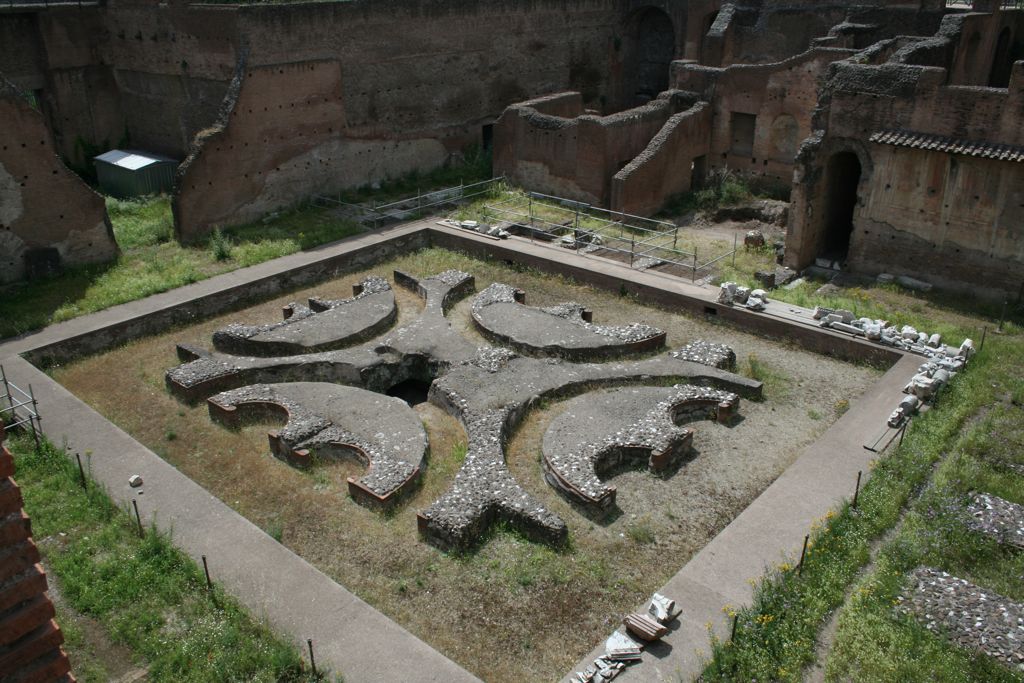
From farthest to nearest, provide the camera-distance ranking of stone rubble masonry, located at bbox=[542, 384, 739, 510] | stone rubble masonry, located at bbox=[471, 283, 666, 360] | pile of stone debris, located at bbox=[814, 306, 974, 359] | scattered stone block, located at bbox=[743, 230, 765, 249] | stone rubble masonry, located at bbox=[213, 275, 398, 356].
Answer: scattered stone block, located at bbox=[743, 230, 765, 249] < stone rubble masonry, located at bbox=[213, 275, 398, 356] < stone rubble masonry, located at bbox=[471, 283, 666, 360] < pile of stone debris, located at bbox=[814, 306, 974, 359] < stone rubble masonry, located at bbox=[542, 384, 739, 510]

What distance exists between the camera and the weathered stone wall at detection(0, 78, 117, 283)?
54.9 feet

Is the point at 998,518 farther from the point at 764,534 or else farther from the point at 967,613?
the point at 764,534

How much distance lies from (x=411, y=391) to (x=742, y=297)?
6.44 meters

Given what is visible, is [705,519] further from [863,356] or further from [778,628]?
[863,356]

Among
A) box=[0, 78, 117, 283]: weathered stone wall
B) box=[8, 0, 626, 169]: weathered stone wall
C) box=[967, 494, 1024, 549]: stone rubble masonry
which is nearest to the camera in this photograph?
box=[967, 494, 1024, 549]: stone rubble masonry

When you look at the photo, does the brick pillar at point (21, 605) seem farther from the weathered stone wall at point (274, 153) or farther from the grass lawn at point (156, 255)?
the weathered stone wall at point (274, 153)

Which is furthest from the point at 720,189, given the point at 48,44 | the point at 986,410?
the point at 48,44

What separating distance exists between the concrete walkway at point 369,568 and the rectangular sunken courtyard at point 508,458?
1.61 ft

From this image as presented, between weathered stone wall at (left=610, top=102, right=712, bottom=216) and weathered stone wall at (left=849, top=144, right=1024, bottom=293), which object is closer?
weathered stone wall at (left=849, top=144, right=1024, bottom=293)

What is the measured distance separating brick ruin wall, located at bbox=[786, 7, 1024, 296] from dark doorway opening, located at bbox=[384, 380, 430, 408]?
8.47 meters

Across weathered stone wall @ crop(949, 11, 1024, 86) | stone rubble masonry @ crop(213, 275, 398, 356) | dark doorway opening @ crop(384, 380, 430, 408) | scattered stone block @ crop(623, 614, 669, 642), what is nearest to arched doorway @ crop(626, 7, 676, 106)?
weathered stone wall @ crop(949, 11, 1024, 86)

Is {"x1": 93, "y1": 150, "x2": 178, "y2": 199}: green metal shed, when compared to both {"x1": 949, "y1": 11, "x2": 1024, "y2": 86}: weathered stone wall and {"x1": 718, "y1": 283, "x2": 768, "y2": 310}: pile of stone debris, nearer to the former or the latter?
{"x1": 718, "y1": 283, "x2": 768, "y2": 310}: pile of stone debris

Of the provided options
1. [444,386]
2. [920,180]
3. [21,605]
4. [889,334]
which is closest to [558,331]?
[444,386]

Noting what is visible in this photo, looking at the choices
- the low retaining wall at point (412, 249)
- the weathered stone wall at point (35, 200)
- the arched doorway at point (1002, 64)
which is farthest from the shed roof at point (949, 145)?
the weathered stone wall at point (35, 200)
